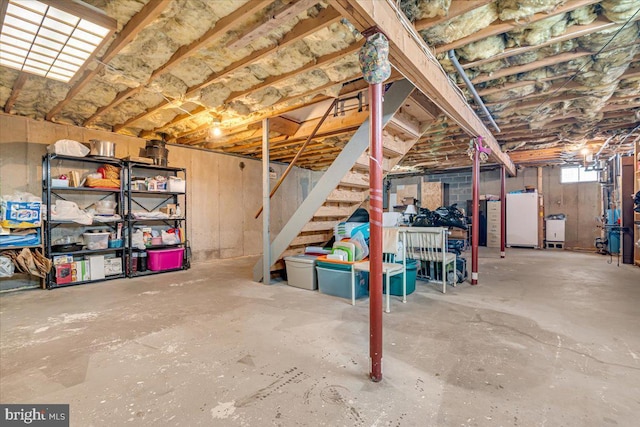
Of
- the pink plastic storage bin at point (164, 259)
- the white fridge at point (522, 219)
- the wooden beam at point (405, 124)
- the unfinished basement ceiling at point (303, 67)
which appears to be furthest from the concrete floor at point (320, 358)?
the white fridge at point (522, 219)

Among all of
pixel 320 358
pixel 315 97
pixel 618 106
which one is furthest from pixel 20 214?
pixel 618 106

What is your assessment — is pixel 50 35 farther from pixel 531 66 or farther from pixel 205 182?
pixel 531 66

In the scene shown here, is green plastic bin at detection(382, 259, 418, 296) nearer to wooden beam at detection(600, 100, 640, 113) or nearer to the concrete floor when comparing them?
the concrete floor

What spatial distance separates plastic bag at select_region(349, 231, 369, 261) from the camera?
3969 mm

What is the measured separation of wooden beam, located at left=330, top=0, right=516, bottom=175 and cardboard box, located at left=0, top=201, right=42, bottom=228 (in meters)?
4.99

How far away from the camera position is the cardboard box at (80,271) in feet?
14.5

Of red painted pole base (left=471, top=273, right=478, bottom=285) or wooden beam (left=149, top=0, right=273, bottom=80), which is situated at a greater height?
wooden beam (left=149, top=0, right=273, bottom=80)

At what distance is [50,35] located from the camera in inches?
97.3

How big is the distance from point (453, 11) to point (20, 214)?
569cm

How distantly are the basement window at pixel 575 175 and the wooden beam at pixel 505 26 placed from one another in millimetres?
8311

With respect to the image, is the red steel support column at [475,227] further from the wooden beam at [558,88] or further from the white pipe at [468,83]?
the wooden beam at [558,88]

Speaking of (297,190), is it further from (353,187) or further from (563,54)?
(563,54)

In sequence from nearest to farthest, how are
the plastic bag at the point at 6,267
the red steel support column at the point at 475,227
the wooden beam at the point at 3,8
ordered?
the wooden beam at the point at 3,8
the plastic bag at the point at 6,267
the red steel support column at the point at 475,227

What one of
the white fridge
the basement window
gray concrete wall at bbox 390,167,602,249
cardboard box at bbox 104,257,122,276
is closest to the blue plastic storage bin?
cardboard box at bbox 104,257,122,276
